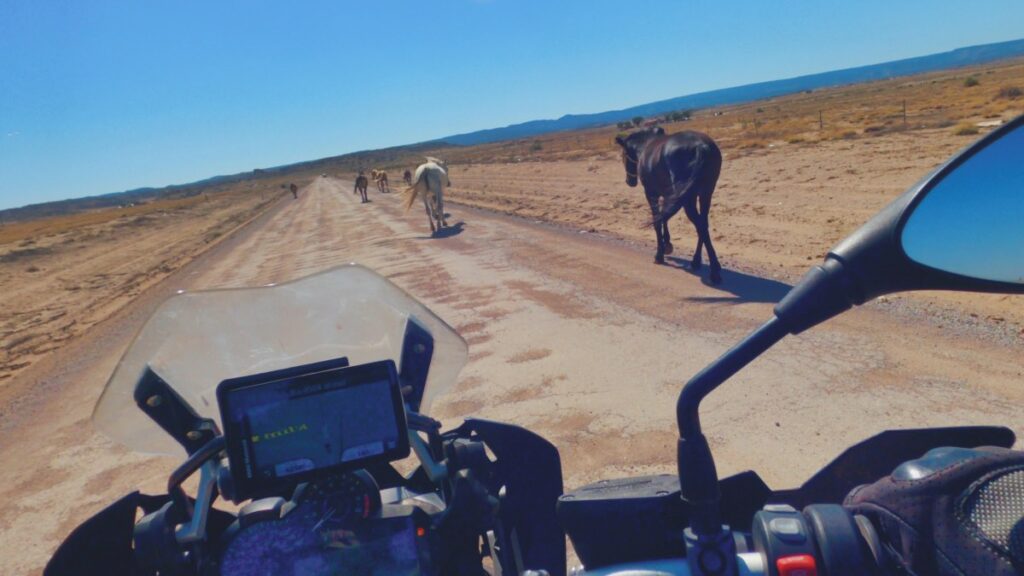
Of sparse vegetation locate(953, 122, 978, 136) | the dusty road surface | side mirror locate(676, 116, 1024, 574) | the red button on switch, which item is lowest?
the dusty road surface

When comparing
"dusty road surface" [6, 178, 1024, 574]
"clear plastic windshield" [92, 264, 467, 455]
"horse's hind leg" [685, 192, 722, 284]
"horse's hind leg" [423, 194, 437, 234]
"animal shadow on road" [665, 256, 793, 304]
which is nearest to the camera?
"clear plastic windshield" [92, 264, 467, 455]

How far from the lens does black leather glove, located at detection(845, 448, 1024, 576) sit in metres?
1.15

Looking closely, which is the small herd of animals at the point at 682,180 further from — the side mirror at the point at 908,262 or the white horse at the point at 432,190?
the white horse at the point at 432,190

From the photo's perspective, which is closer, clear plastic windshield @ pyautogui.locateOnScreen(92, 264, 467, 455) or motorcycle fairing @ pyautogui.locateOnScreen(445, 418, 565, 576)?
motorcycle fairing @ pyautogui.locateOnScreen(445, 418, 565, 576)

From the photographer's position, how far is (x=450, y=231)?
18547 mm

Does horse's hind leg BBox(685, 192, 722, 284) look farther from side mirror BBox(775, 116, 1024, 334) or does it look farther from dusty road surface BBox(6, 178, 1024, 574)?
side mirror BBox(775, 116, 1024, 334)

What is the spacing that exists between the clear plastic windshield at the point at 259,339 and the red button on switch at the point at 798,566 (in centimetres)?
130

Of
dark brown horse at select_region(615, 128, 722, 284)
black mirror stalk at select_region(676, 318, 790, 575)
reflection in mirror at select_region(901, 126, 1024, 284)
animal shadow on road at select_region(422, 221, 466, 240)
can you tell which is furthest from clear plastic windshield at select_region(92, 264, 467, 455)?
animal shadow on road at select_region(422, 221, 466, 240)

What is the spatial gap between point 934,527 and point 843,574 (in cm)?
18

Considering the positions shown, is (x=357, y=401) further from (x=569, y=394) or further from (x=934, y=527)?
(x=569, y=394)

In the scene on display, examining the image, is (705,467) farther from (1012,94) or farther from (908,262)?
(1012,94)

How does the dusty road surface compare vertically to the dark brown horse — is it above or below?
below

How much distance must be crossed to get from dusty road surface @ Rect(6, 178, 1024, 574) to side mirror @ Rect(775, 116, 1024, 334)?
2889mm

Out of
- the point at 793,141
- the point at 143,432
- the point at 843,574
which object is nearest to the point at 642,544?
the point at 843,574
